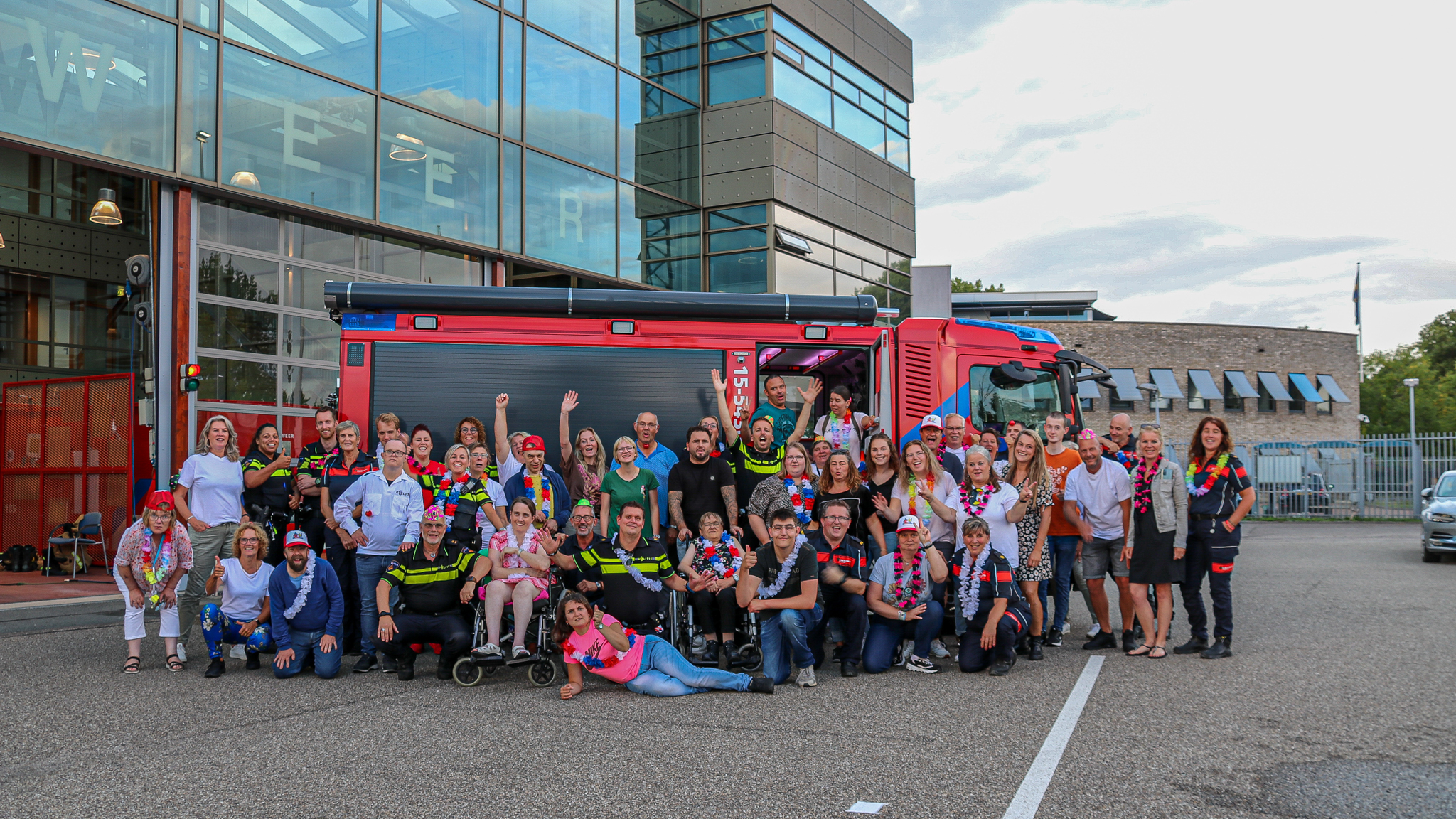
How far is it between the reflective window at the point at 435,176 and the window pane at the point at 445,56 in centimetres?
33

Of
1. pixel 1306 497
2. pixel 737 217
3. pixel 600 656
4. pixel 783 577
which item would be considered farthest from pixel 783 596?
pixel 1306 497

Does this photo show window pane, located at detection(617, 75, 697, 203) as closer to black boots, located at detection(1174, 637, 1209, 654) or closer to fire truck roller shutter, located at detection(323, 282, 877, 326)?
fire truck roller shutter, located at detection(323, 282, 877, 326)

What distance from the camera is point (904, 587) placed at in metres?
7.61

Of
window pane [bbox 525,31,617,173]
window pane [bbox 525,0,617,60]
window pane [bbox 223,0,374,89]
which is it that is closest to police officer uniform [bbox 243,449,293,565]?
window pane [bbox 223,0,374,89]

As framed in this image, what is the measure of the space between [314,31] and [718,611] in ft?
38.4

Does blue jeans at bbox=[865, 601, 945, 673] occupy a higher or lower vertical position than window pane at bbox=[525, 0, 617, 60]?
lower

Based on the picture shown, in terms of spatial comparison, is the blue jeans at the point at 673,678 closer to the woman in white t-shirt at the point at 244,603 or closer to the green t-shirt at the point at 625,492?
the green t-shirt at the point at 625,492

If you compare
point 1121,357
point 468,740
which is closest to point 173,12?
point 468,740

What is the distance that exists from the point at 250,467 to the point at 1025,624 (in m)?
6.37

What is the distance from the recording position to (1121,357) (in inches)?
1741

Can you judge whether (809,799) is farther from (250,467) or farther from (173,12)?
(173,12)

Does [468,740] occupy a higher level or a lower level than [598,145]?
lower

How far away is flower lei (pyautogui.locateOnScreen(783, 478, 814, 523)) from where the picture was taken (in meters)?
8.09

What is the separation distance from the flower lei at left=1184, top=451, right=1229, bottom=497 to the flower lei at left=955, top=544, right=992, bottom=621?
1.77 meters
